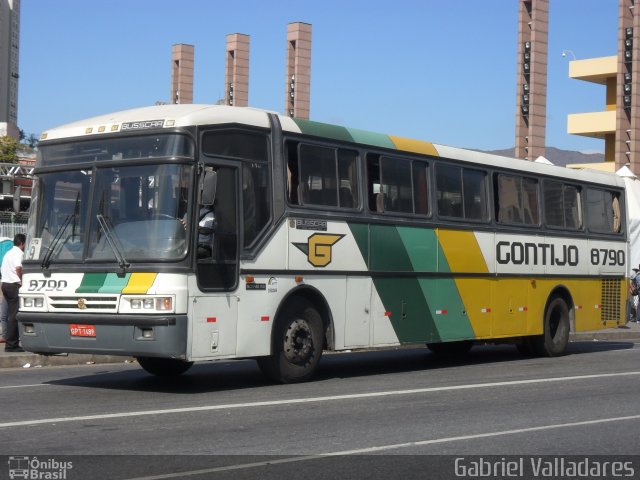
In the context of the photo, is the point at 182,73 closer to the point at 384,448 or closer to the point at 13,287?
the point at 13,287

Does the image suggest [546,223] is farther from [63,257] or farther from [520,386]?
[63,257]

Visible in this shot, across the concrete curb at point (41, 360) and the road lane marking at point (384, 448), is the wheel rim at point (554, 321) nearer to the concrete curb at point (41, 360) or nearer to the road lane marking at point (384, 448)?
the concrete curb at point (41, 360)

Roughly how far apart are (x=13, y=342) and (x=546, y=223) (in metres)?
9.48

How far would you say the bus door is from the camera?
41.0 ft

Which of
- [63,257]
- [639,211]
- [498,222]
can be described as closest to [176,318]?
[63,257]

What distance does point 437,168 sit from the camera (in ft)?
55.7

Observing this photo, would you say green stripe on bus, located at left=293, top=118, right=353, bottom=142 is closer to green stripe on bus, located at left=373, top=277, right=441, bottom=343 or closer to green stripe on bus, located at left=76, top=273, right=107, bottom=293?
green stripe on bus, located at left=373, top=277, right=441, bottom=343

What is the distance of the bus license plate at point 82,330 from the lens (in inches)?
492

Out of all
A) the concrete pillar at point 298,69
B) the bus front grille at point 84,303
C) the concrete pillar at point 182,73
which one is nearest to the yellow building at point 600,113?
the concrete pillar at point 298,69

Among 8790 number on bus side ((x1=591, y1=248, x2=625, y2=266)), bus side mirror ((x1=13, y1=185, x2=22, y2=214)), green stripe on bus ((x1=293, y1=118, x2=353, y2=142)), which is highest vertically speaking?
green stripe on bus ((x1=293, y1=118, x2=353, y2=142))

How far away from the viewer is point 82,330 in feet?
41.3

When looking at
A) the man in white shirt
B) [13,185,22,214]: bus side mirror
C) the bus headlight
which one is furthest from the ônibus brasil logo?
the man in white shirt

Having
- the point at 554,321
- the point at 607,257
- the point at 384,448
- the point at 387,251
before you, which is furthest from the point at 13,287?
the point at 607,257

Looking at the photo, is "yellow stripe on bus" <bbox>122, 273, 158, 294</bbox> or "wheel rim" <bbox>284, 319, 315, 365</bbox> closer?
"yellow stripe on bus" <bbox>122, 273, 158, 294</bbox>
